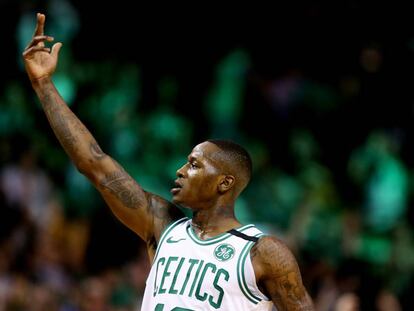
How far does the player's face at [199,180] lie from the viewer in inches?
256

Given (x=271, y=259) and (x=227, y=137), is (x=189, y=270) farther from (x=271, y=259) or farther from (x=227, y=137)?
(x=227, y=137)

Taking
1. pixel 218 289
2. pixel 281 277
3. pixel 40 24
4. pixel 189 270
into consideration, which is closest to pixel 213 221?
pixel 189 270

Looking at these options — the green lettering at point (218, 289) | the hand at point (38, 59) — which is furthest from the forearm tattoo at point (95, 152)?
the green lettering at point (218, 289)

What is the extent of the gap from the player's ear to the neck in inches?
4.7

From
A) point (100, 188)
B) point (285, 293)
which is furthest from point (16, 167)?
point (285, 293)

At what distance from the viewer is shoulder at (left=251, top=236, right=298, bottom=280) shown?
6.11m

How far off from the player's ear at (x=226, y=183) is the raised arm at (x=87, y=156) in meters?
0.41

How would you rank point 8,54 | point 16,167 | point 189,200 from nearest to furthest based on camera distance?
1. point 189,200
2. point 16,167
3. point 8,54

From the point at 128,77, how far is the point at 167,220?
27.6 ft

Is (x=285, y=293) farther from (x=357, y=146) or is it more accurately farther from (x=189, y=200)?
(x=357, y=146)

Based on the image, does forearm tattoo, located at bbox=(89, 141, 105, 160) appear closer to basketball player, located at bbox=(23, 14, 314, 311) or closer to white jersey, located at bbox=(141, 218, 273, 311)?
basketball player, located at bbox=(23, 14, 314, 311)

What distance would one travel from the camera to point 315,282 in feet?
38.0

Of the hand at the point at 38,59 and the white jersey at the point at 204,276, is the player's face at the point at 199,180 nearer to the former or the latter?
the white jersey at the point at 204,276

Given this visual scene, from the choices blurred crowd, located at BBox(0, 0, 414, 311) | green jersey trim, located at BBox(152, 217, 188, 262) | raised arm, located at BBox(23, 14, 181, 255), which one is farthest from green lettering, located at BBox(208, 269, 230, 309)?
blurred crowd, located at BBox(0, 0, 414, 311)
